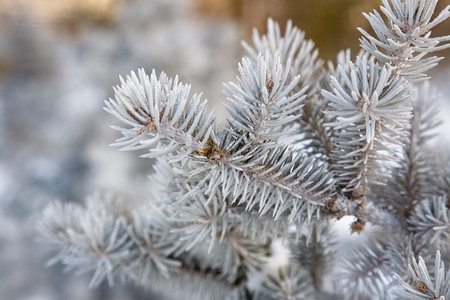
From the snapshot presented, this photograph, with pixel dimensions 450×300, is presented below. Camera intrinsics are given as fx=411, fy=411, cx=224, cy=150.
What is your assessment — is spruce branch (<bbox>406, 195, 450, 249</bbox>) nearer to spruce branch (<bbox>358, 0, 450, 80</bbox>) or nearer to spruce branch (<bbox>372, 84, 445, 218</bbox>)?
spruce branch (<bbox>372, 84, 445, 218</bbox>)

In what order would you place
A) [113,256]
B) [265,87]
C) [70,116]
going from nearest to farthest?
[265,87] → [113,256] → [70,116]

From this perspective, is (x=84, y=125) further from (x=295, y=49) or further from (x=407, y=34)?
(x=407, y=34)

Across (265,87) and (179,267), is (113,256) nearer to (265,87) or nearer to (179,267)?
(179,267)

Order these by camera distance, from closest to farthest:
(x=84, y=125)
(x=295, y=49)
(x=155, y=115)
Answer: 1. (x=155, y=115)
2. (x=295, y=49)
3. (x=84, y=125)

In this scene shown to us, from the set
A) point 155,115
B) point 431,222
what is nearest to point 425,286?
point 431,222

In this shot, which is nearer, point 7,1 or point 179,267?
point 179,267

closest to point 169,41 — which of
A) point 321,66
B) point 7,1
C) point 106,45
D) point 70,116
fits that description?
point 106,45

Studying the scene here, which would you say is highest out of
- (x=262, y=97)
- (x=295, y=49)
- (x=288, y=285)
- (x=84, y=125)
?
(x=84, y=125)

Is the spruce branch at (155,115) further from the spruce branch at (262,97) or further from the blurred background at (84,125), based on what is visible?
the blurred background at (84,125)

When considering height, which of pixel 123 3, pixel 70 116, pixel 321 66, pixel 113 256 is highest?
pixel 123 3

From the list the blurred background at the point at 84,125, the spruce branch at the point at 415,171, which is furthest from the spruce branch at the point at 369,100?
the blurred background at the point at 84,125

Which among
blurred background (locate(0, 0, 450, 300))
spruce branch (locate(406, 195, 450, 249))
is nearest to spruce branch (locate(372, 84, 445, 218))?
spruce branch (locate(406, 195, 450, 249))
